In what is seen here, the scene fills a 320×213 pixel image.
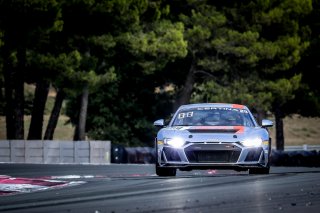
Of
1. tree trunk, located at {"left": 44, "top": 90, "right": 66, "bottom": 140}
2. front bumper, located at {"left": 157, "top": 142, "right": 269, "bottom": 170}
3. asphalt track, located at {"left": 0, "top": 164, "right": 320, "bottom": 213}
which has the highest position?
tree trunk, located at {"left": 44, "top": 90, "right": 66, "bottom": 140}

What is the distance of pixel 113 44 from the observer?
40.2 meters

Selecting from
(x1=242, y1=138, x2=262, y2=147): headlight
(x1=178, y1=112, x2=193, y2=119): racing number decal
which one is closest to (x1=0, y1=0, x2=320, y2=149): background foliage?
(x1=178, y1=112, x2=193, y2=119): racing number decal

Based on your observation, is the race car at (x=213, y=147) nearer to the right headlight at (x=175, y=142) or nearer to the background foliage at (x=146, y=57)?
the right headlight at (x=175, y=142)

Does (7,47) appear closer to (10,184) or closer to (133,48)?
(133,48)

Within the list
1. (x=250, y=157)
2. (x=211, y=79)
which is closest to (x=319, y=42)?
(x=211, y=79)

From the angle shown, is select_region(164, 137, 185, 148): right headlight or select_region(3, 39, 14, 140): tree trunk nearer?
select_region(164, 137, 185, 148): right headlight

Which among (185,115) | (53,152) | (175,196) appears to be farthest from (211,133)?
(53,152)

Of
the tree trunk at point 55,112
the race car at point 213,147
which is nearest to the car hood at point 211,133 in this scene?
the race car at point 213,147

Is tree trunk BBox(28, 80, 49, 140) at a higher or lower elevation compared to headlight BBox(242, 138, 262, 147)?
higher

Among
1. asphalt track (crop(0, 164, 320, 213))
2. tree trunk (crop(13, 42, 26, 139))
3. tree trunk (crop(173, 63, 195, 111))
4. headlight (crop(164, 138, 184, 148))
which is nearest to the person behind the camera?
asphalt track (crop(0, 164, 320, 213))

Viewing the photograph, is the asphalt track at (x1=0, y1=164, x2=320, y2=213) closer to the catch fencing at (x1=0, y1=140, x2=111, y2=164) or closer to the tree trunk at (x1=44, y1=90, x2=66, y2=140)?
the catch fencing at (x1=0, y1=140, x2=111, y2=164)

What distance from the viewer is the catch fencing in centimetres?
3469

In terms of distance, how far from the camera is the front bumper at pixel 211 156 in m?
16.1

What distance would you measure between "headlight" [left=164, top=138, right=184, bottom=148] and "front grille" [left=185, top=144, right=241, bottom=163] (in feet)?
0.54
